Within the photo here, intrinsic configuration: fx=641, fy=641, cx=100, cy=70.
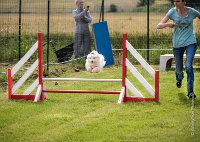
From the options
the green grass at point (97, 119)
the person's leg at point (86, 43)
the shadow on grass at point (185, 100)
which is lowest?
the green grass at point (97, 119)

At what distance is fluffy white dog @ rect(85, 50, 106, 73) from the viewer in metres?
15.2

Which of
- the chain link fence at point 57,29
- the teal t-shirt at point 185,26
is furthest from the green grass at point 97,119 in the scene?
the chain link fence at point 57,29

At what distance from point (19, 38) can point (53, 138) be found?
9.56 metres

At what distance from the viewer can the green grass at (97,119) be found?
322 inches

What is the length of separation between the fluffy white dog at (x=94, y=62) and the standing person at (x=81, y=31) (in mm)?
1998

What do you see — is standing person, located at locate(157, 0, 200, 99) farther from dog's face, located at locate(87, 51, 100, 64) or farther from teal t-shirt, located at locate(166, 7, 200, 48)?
dog's face, located at locate(87, 51, 100, 64)

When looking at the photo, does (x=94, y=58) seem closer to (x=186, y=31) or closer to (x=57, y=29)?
(x=186, y=31)

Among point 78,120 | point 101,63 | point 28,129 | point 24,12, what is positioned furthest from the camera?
point 24,12

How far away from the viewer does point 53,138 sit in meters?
8.06

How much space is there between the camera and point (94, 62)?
50.3 feet

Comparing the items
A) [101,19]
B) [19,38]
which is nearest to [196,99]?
[19,38]

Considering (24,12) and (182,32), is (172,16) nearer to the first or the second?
(182,32)

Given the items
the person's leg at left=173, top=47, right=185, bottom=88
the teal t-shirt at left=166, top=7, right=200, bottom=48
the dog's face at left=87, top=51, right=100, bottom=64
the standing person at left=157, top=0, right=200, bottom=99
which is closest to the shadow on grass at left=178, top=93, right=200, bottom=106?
the standing person at left=157, top=0, right=200, bottom=99

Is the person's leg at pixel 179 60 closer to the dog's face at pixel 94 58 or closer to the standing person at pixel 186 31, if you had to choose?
the standing person at pixel 186 31
